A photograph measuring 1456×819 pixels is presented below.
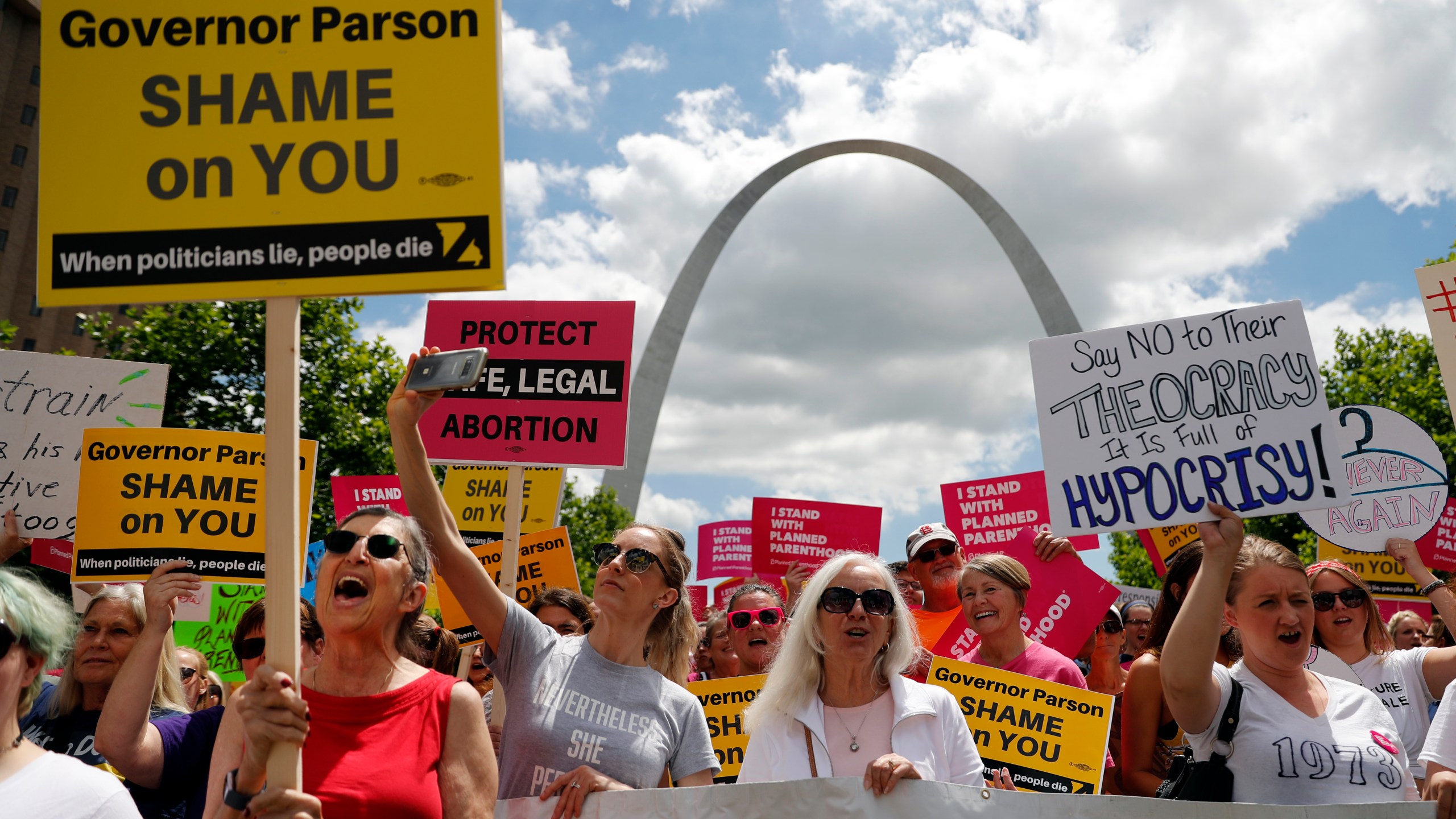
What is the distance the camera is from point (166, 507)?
556 cm

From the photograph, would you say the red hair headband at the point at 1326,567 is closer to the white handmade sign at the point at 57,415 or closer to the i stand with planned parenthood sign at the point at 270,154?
the i stand with planned parenthood sign at the point at 270,154

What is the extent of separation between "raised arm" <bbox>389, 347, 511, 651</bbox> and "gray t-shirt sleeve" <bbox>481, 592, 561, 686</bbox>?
1.0 inches

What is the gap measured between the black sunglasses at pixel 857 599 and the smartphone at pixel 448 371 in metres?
1.44

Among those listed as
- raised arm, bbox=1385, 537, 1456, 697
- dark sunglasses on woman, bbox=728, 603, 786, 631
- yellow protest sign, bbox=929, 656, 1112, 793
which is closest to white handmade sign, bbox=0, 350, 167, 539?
dark sunglasses on woman, bbox=728, 603, 786, 631

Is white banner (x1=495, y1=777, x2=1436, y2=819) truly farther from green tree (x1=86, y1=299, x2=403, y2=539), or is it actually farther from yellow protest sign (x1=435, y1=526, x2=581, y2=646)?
green tree (x1=86, y1=299, x2=403, y2=539)

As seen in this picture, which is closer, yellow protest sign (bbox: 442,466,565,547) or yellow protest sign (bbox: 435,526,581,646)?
yellow protest sign (bbox: 435,526,581,646)

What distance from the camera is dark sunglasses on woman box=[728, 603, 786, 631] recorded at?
19.5ft

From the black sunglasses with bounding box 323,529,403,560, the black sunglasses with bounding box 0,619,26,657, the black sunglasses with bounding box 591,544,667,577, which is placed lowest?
the black sunglasses with bounding box 0,619,26,657

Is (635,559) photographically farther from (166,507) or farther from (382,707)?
(166,507)

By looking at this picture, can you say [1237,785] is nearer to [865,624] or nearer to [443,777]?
[865,624]

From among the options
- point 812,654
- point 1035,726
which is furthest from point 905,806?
point 1035,726

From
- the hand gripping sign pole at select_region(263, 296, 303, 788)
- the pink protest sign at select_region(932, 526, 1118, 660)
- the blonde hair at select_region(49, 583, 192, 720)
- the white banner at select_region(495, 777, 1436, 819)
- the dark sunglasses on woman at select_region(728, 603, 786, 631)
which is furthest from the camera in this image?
the dark sunglasses on woman at select_region(728, 603, 786, 631)

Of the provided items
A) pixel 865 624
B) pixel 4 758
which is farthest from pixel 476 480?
pixel 4 758

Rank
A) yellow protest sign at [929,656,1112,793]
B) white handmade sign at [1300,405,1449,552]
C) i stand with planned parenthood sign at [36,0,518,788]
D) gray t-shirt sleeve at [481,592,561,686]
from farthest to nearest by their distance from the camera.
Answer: white handmade sign at [1300,405,1449,552], yellow protest sign at [929,656,1112,793], gray t-shirt sleeve at [481,592,561,686], i stand with planned parenthood sign at [36,0,518,788]
